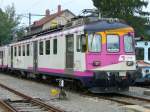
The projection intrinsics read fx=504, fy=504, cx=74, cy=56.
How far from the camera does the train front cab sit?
1894cm

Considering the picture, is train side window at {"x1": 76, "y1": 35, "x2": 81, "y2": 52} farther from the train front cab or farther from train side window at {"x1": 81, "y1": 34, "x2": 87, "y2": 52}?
the train front cab

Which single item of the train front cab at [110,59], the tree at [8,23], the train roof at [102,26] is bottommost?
the train front cab at [110,59]

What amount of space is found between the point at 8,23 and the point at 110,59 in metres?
52.1

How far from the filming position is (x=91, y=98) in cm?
1853

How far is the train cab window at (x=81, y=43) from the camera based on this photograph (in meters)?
19.1

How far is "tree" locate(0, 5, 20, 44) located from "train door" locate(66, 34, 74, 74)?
42791 millimetres

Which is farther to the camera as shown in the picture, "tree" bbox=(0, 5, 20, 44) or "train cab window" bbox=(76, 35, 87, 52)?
"tree" bbox=(0, 5, 20, 44)

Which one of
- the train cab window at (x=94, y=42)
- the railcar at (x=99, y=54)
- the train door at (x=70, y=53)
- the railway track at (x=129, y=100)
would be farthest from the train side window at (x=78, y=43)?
the railway track at (x=129, y=100)

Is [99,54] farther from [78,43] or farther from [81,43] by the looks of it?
[78,43]

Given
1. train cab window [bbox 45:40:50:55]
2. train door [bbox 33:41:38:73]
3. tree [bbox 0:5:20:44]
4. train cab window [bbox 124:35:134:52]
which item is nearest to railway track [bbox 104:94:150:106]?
train cab window [bbox 124:35:134:52]

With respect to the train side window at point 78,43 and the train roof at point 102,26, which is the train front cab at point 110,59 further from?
the train side window at point 78,43

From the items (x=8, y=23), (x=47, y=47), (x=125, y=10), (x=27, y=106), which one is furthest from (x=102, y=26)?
(x=8, y=23)

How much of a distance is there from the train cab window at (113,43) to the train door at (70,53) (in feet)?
5.73

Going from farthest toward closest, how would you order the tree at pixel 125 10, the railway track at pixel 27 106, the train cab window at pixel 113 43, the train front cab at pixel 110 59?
the tree at pixel 125 10, the train cab window at pixel 113 43, the train front cab at pixel 110 59, the railway track at pixel 27 106
